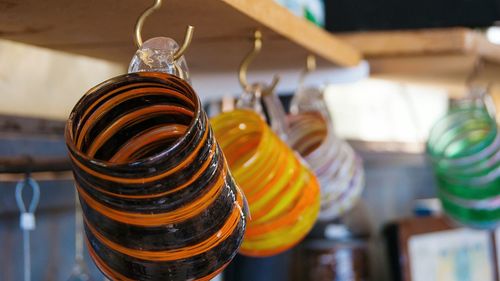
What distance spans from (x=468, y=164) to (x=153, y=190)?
30.0 inches

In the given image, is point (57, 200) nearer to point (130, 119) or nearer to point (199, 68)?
point (199, 68)

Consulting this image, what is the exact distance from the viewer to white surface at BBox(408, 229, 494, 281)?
1714 mm

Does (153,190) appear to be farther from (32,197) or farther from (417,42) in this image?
(417,42)

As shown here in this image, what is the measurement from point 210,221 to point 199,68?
1.54 ft

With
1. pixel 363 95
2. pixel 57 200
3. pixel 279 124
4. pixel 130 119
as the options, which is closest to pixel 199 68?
pixel 279 124

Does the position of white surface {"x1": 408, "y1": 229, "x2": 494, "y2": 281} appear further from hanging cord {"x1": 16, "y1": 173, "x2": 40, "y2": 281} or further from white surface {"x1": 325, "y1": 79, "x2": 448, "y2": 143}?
hanging cord {"x1": 16, "y1": 173, "x2": 40, "y2": 281}

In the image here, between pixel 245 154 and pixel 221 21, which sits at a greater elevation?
pixel 221 21

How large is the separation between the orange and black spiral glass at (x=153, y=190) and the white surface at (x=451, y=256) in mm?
1271

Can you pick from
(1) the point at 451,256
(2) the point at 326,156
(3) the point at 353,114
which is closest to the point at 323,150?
(2) the point at 326,156

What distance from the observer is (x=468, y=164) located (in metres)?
1.08

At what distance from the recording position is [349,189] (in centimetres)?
94

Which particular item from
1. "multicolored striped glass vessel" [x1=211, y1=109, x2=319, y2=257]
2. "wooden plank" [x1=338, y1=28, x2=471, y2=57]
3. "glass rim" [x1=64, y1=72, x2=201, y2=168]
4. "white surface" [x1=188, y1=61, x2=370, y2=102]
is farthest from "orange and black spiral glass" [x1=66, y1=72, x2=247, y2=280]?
"wooden plank" [x1=338, y1=28, x2=471, y2=57]

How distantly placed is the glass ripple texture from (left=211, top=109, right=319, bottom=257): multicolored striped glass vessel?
0.44 metres

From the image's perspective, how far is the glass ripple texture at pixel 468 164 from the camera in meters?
1.08
